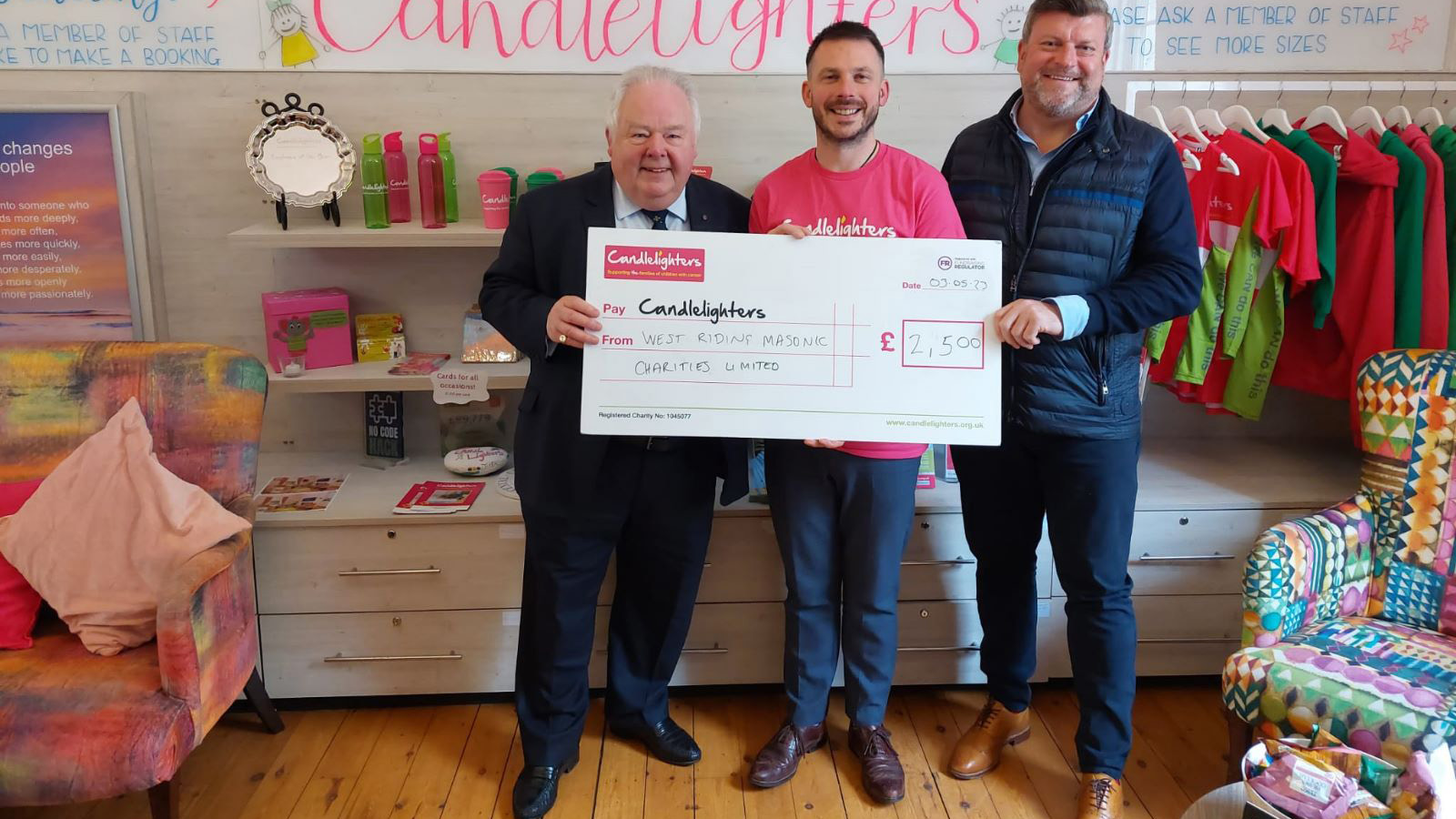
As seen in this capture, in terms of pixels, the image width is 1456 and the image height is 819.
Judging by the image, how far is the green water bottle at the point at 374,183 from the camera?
2488mm

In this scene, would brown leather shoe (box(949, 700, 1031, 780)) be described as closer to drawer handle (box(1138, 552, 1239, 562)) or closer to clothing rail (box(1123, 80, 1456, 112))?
drawer handle (box(1138, 552, 1239, 562))

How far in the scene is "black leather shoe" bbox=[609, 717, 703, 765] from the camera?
227 centimetres

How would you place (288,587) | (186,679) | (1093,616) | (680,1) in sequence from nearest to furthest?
1. (186,679)
2. (1093,616)
3. (288,587)
4. (680,1)

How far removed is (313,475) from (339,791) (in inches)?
32.2

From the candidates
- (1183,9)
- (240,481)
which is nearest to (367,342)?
(240,481)

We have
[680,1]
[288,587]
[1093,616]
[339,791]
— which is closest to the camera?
[1093,616]

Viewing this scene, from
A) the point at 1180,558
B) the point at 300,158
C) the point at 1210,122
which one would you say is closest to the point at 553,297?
the point at 300,158

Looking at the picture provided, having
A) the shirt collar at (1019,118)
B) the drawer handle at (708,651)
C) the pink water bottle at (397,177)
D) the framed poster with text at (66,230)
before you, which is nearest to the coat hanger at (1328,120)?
the shirt collar at (1019,118)

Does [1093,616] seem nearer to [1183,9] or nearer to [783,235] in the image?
[783,235]

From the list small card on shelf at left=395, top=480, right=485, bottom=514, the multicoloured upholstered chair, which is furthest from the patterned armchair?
the multicoloured upholstered chair

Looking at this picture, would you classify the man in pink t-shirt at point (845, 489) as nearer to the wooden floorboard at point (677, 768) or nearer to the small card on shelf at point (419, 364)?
the wooden floorboard at point (677, 768)

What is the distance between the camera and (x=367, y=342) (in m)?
2.67

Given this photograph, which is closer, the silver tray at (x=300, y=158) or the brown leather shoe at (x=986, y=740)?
the brown leather shoe at (x=986, y=740)

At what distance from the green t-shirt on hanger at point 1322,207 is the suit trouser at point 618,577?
1573 mm
